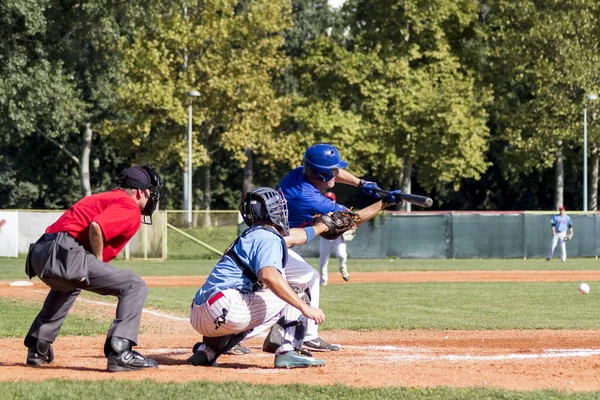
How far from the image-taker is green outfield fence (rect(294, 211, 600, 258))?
1340 inches

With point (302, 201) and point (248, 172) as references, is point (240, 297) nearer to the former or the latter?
point (302, 201)

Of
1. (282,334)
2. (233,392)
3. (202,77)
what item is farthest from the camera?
(202,77)

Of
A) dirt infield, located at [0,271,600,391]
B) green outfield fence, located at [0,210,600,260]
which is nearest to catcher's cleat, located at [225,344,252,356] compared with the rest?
dirt infield, located at [0,271,600,391]

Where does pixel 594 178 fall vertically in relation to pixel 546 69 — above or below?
below

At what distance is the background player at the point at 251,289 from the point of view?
24.0 feet

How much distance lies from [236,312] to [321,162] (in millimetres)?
1893

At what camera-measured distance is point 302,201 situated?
28.8 ft

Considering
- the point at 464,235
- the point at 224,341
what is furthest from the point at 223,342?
the point at 464,235

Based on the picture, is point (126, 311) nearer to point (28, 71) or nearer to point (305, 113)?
point (28, 71)

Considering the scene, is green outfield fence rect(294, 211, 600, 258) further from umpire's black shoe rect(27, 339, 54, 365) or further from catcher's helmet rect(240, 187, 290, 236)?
catcher's helmet rect(240, 187, 290, 236)

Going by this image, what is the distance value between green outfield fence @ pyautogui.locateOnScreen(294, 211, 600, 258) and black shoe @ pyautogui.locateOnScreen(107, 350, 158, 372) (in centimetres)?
2635

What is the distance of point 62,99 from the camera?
38.6 metres

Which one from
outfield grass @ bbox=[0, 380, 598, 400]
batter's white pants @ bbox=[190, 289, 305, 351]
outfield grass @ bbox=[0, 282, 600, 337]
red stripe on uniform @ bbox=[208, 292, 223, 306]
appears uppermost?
red stripe on uniform @ bbox=[208, 292, 223, 306]

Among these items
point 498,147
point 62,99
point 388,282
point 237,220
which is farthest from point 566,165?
point 388,282
